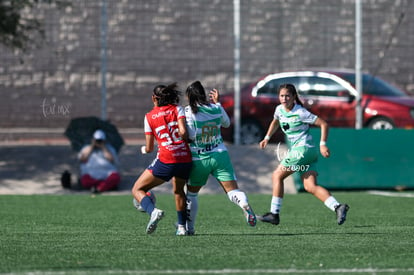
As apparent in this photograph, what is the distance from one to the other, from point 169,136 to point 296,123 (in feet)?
5.39

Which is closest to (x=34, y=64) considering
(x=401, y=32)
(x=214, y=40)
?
(x=214, y=40)

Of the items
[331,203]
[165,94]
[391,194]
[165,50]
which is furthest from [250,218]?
[165,50]

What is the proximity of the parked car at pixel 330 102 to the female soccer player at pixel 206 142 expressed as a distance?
40.0 feet

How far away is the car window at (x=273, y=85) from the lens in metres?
22.8

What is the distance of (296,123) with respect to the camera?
10945 millimetres

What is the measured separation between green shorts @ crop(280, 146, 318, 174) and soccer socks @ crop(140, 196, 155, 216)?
1.74 m

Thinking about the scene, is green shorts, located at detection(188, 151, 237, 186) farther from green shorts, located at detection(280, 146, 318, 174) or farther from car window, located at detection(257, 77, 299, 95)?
car window, located at detection(257, 77, 299, 95)

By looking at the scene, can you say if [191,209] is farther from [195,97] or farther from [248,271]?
[248,271]

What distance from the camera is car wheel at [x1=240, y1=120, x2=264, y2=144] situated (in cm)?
2291

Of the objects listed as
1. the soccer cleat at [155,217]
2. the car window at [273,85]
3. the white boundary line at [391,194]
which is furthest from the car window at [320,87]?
the soccer cleat at [155,217]

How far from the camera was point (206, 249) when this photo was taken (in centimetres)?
865

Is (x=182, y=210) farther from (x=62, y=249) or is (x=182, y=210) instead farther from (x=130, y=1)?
(x=130, y=1)

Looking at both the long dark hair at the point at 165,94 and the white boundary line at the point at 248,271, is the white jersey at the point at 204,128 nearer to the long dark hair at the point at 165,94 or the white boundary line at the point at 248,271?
the long dark hair at the point at 165,94

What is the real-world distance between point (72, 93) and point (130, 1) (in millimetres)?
2554
